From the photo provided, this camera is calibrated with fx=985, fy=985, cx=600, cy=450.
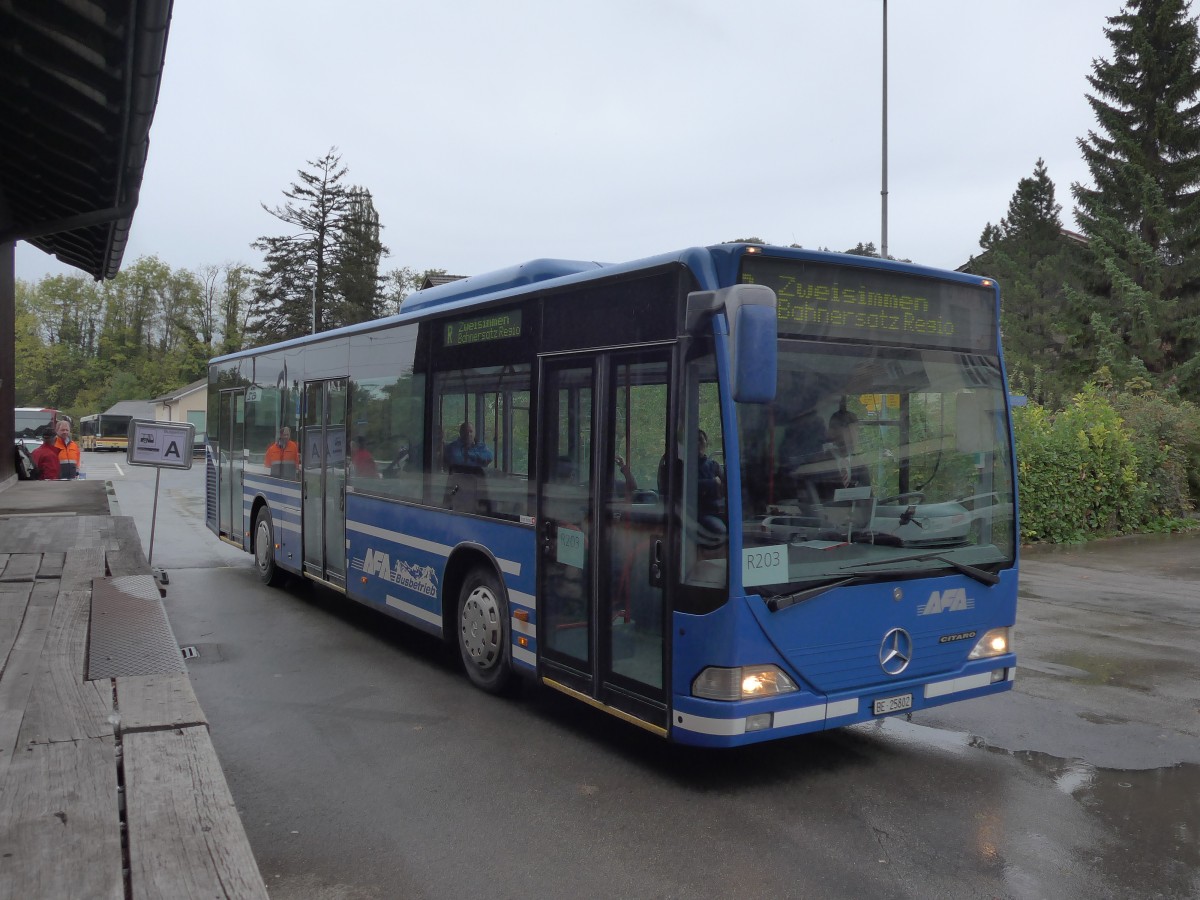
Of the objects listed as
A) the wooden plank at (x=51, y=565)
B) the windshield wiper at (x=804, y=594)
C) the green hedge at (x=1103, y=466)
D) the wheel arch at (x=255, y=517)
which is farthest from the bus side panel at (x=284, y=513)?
the green hedge at (x=1103, y=466)

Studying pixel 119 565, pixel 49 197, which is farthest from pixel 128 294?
pixel 119 565

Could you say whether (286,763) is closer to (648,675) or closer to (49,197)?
(648,675)

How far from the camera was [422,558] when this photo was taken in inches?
310

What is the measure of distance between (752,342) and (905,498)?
5.06 ft

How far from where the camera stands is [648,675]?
211 inches

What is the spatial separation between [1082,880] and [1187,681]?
14.6 ft

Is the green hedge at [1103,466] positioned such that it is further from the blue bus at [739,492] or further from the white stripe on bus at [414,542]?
the white stripe on bus at [414,542]

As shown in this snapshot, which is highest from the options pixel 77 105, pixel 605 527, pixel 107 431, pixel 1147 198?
pixel 1147 198

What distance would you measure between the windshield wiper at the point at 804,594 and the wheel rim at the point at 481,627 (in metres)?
2.48

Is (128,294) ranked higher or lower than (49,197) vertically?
higher

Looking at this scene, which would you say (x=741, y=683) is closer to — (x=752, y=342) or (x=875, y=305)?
(x=752, y=342)

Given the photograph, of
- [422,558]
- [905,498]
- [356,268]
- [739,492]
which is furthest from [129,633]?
[356,268]

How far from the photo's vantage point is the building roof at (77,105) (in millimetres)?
6363

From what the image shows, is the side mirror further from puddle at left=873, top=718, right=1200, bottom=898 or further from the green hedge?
the green hedge
